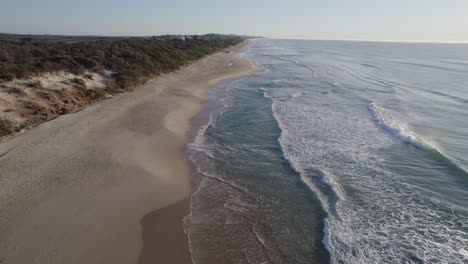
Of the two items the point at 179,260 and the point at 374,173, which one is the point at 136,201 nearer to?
the point at 179,260

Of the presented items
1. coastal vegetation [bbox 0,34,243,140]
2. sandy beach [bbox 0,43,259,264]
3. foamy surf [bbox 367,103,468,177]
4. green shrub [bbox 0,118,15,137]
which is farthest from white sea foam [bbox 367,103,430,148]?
green shrub [bbox 0,118,15,137]

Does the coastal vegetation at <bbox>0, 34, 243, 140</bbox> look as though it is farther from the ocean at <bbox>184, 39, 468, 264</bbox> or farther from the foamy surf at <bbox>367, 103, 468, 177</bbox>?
the foamy surf at <bbox>367, 103, 468, 177</bbox>

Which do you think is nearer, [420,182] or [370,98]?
[420,182]

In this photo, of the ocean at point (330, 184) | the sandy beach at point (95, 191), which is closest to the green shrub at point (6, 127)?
the sandy beach at point (95, 191)

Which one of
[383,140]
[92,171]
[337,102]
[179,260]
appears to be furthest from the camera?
[337,102]

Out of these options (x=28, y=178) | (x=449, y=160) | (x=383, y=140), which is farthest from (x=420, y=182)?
(x=28, y=178)

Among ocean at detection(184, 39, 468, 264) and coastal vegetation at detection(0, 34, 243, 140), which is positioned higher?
coastal vegetation at detection(0, 34, 243, 140)
